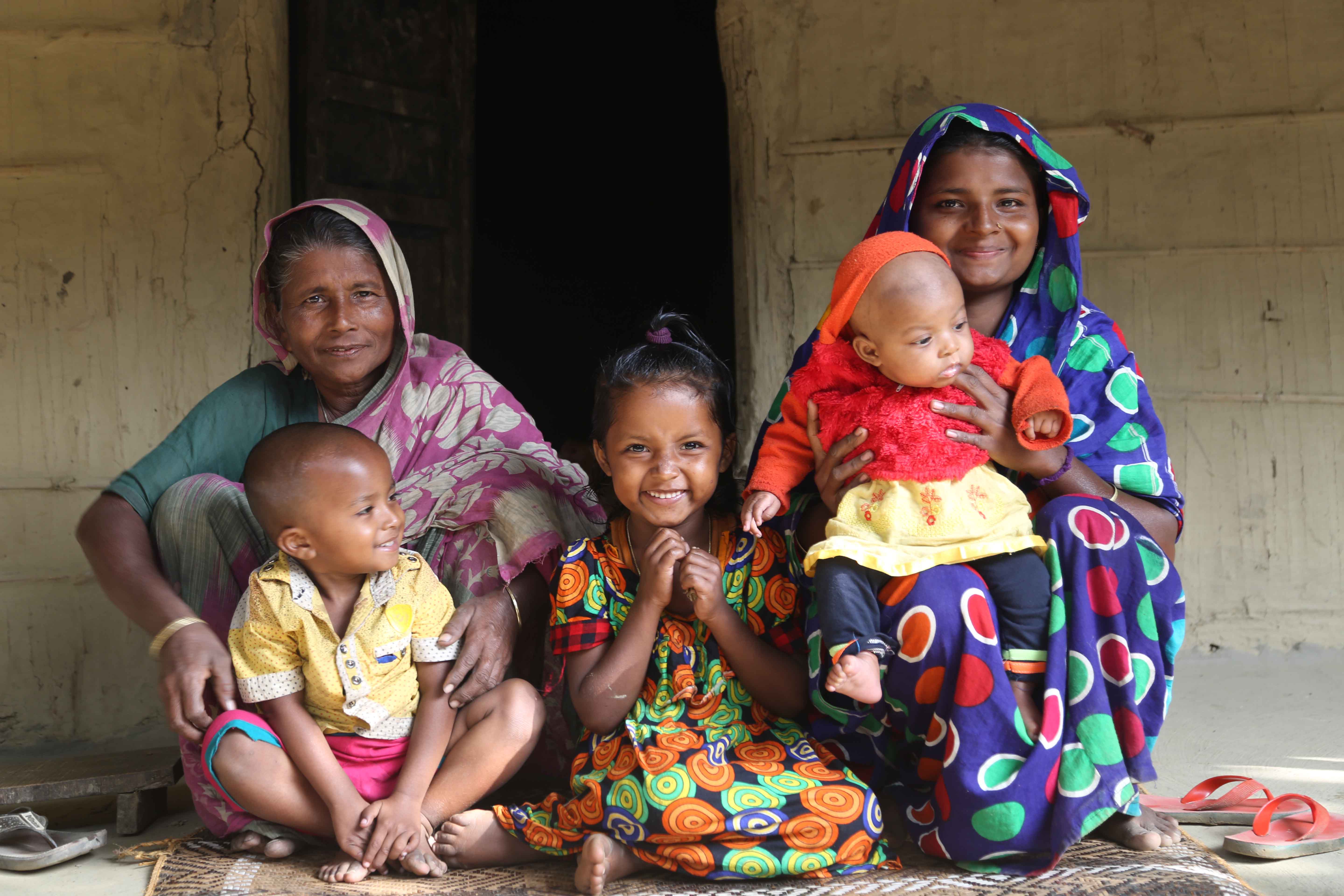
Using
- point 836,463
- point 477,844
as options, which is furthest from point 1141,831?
point 477,844

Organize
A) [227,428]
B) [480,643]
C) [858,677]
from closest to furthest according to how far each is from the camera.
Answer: [858,677], [480,643], [227,428]

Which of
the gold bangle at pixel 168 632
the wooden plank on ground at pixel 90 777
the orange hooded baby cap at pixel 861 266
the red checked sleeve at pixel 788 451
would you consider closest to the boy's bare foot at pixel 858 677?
the red checked sleeve at pixel 788 451

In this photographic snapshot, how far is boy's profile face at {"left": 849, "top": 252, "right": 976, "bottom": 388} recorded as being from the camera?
184 centimetres

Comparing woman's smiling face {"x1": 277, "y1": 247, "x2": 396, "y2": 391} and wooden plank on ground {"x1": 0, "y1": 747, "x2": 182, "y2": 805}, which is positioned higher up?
woman's smiling face {"x1": 277, "y1": 247, "x2": 396, "y2": 391}

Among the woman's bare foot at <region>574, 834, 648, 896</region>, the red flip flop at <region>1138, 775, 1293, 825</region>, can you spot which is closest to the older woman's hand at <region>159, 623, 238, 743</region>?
the woman's bare foot at <region>574, 834, 648, 896</region>

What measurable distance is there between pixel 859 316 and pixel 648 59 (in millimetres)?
5025

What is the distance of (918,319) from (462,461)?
3.63ft

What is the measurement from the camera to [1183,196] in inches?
141

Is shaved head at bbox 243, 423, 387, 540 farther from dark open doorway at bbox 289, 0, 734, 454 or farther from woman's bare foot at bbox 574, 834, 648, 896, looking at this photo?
dark open doorway at bbox 289, 0, 734, 454

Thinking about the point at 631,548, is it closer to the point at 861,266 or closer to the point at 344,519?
the point at 344,519

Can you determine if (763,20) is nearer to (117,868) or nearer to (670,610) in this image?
(670,610)

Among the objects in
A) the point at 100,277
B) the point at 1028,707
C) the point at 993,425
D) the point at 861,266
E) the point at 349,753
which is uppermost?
the point at 100,277

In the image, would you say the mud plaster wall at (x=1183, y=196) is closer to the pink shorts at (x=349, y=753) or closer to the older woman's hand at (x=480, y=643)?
the older woman's hand at (x=480, y=643)

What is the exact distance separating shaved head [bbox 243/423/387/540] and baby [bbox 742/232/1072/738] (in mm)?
774
